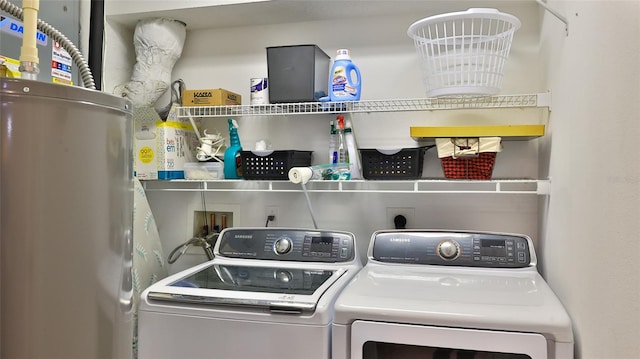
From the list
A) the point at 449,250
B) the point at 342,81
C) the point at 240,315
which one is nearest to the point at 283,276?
→ the point at 240,315

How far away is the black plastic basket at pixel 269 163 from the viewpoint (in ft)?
6.66

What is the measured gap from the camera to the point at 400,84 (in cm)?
216

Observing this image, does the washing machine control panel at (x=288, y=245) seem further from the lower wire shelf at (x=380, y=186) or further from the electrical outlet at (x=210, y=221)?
the electrical outlet at (x=210, y=221)

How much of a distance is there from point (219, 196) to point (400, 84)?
1060mm

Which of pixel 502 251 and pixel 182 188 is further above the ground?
pixel 182 188

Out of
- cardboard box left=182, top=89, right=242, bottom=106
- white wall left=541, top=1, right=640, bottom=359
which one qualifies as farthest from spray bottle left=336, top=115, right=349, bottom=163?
white wall left=541, top=1, right=640, bottom=359

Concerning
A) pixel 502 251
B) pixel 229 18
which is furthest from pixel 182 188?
pixel 502 251

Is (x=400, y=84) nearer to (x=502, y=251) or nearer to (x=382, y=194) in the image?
(x=382, y=194)

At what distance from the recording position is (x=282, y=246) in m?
1.96

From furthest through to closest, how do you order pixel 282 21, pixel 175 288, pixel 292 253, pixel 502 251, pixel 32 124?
1. pixel 282 21
2. pixel 292 253
3. pixel 502 251
4. pixel 175 288
5. pixel 32 124

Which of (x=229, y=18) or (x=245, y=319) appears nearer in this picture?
(x=245, y=319)

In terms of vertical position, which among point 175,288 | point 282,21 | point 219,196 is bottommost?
point 175,288

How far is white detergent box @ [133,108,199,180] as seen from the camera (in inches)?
85.9

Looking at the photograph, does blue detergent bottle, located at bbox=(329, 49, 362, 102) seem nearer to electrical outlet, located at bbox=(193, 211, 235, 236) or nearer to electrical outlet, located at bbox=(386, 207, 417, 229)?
electrical outlet, located at bbox=(386, 207, 417, 229)
